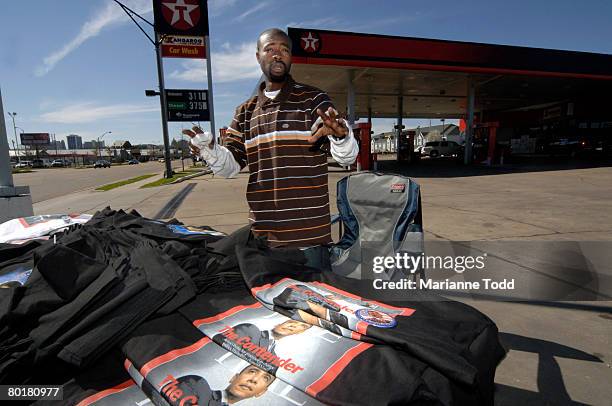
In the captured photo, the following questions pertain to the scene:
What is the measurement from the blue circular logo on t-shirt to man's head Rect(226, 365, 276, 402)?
271mm

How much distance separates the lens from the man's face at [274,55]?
1.59 meters

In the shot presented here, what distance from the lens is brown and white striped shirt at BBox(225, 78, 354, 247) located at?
1.65m

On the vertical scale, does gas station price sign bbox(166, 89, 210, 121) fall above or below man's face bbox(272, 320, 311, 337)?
above

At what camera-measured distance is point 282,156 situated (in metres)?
1.64

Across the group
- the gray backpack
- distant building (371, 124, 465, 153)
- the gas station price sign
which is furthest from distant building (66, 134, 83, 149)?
the gray backpack

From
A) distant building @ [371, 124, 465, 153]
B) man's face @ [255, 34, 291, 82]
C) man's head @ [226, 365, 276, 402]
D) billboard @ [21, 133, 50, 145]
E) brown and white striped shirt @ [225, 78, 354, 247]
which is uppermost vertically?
billboard @ [21, 133, 50, 145]

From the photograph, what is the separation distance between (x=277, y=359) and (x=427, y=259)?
151 cm

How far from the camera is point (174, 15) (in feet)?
48.2

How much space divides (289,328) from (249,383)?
0.59 feet

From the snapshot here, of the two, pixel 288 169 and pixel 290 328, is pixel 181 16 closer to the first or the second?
pixel 288 169

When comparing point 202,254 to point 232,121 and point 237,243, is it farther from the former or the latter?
point 232,121

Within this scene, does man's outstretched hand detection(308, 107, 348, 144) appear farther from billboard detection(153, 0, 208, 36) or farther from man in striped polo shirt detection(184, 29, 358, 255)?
billboard detection(153, 0, 208, 36)

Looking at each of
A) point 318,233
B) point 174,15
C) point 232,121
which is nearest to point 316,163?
point 318,233

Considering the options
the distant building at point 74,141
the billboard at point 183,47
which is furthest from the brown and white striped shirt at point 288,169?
the distant building at point 74,141
